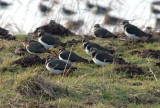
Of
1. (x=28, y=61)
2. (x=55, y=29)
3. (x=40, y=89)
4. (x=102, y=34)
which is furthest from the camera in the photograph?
(x=55, y=29)

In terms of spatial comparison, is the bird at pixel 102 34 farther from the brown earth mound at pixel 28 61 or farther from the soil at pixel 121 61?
the brown earth mound at pixel 28 61

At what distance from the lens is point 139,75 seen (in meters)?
9.28

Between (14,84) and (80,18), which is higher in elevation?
(14,84)

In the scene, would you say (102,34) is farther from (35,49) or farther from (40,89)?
(40,89)

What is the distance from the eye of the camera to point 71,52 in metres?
10.4

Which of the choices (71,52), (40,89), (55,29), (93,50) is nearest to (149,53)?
(93,50)

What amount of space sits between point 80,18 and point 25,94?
301 inches

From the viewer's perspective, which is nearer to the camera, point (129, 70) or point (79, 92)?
point (79, 92)

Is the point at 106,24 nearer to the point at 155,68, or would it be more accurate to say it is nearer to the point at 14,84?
the point at 155,68

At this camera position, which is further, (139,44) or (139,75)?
(139,44)

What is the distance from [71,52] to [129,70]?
67.2 inches

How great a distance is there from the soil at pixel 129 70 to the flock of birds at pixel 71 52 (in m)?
0.33

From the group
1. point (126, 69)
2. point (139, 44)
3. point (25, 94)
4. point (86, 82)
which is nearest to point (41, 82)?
point (25, 94)

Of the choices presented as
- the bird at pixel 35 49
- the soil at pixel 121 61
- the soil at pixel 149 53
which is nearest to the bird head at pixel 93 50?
the soil at pixel 121 61
